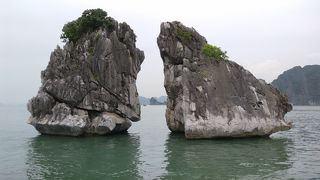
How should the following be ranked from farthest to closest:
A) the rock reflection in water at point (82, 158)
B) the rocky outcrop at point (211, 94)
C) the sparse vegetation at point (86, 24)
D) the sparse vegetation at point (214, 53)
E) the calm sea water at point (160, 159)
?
the sparse vegetation at point (86, 24) < the sparse vegetation at point (214, 53) < the rocky outcrop at point (211, 94) < the rock reflection in water at point (82, 158) < the calm sea water at point (160, 159)

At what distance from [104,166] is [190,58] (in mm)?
19460

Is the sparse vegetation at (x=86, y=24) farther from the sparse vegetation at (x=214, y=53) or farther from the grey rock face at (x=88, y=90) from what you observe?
the sparse vegetation at (x=214, y=53)

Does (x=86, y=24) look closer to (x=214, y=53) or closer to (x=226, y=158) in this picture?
(x=214, y=53)

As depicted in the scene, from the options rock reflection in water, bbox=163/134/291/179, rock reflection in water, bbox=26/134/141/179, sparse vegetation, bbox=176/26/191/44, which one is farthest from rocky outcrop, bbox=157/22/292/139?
rock reflection in water, bbox=26/134/141/179

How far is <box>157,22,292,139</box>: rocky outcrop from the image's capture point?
116ft

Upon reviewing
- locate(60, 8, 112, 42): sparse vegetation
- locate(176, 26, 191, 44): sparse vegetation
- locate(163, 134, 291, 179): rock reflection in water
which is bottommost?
locate(163, 134, 291, 179): rock reflection in water

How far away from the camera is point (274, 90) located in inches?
1588

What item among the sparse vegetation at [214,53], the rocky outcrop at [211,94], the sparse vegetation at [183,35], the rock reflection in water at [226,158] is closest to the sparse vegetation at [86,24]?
the rocky outcrop at [211,94]

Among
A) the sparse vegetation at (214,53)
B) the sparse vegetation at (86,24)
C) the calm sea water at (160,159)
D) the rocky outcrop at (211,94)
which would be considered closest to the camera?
the calm sea water at (160,159)

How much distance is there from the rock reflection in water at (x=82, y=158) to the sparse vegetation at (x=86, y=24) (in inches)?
518

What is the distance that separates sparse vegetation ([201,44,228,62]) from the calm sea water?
30.0 ft

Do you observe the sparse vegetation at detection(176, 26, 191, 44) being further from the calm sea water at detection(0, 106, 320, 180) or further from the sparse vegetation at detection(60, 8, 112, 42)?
the calm sea water at detection(0, 106, 320, 180)

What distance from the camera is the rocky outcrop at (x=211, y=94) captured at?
3547cm

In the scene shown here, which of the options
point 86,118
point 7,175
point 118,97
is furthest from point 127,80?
point 7,175
